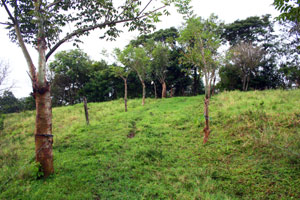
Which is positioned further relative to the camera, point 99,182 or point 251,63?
point 251,63

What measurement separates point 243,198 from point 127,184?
112 inches

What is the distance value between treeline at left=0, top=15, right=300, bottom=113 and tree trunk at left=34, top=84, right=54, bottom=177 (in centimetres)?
1425

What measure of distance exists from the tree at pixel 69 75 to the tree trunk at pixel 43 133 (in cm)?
3241

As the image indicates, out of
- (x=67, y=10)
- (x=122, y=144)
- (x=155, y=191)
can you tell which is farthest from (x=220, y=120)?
(x=67, y=10)

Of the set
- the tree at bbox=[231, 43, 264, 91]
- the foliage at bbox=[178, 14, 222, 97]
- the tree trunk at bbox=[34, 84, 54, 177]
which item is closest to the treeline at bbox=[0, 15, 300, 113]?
the tree at bbox=[231, 43, 264, 91]

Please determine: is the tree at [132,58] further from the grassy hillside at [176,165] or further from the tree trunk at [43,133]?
the tree trunk at [43,133]

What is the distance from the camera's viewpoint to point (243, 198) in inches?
152

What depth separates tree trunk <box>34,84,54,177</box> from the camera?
4.68 meters

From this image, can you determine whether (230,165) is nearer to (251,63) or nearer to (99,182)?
(99,182)

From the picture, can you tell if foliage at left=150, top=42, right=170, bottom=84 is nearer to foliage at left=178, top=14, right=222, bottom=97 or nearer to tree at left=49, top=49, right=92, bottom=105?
foliage at left=178, top=14, right=222, bottom=97

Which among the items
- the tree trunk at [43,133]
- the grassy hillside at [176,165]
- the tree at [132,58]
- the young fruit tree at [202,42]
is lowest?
the grassy hillside at [176,165]

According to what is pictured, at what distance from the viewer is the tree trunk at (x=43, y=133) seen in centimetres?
468

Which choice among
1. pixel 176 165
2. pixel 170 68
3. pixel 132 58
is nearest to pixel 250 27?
pixel 170 68

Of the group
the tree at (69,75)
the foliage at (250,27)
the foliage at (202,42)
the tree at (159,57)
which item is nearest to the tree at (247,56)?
the foliage at (250,27)
